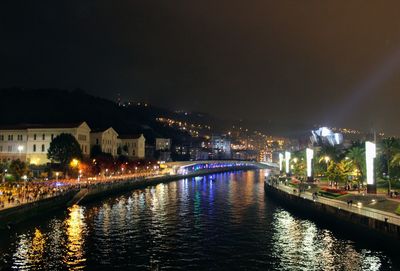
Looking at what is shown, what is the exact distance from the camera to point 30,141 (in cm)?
9275

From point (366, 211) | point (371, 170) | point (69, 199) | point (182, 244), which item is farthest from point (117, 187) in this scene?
point (366, 211)

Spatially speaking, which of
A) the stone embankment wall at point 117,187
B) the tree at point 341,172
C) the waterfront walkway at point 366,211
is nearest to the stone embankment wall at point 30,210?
the stone embankment wall at point 117,187

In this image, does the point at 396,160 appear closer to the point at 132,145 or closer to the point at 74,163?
the point at 74,163

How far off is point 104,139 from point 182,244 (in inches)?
3015

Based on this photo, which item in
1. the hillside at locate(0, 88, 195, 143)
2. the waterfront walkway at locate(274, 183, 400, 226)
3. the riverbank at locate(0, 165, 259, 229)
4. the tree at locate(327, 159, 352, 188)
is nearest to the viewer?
the waterfront walkway at locate(274, 183, 400, 226)

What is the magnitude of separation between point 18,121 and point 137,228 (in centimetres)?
11788

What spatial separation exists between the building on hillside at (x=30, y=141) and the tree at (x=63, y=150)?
570 cm

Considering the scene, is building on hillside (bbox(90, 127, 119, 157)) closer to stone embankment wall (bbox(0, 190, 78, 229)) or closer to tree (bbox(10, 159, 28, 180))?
tree (bbox(10, 159, 28, 180))

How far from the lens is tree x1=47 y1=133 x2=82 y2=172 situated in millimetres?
84750

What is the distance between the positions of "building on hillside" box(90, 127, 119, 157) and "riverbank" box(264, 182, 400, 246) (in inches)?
2369

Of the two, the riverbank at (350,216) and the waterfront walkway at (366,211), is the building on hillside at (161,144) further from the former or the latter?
the waterfront walkway at (366,211)

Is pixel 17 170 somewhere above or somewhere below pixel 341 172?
below

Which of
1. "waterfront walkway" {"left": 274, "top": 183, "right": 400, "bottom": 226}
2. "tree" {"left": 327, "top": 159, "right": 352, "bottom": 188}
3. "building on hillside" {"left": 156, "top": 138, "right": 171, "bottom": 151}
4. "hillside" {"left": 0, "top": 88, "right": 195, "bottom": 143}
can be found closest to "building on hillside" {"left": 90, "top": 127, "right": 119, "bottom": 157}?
"hillside" {"left": 0, "top": 88, "right": 195, "bottom": 143}

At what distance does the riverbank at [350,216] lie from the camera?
3396cm
